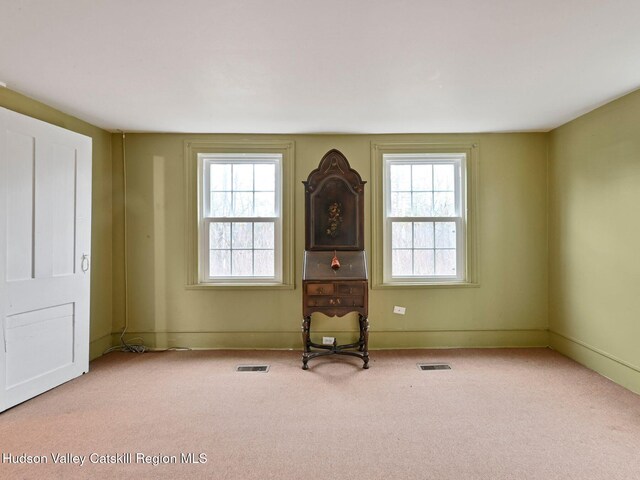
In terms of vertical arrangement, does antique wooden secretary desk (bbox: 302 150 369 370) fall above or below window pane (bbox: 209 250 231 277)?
Result: above

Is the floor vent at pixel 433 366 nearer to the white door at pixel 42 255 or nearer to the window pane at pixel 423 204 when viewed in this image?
the window pane at pixel 423 204

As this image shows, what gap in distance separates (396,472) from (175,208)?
10.7 ft

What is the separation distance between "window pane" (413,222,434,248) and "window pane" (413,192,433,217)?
0.37ft

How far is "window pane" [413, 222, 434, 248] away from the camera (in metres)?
4.03

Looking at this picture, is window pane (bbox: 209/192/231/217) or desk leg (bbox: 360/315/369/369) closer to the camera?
desk leg (bbox: 360/315/369/369)

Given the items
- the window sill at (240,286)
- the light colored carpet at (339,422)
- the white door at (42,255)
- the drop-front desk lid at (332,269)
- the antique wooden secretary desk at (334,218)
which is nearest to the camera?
the light colored carpet at (339,422)

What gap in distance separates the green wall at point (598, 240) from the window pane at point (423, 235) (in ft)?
4.21

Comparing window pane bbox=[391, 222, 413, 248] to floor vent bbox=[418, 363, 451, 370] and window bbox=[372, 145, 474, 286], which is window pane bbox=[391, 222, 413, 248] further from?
floor vent bbox=[418, 363, 451, 370]

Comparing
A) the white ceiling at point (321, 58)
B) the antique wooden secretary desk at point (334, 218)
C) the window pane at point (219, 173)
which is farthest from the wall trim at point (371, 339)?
the white ceiling at point (321, 58)

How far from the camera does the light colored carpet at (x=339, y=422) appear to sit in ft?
6.35

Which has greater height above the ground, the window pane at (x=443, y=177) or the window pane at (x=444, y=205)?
the window pane at (x=443, y=177)

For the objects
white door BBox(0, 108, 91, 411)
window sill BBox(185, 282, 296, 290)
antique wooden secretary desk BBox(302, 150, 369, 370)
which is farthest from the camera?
window sill BBox(185, 282, 296, 290)

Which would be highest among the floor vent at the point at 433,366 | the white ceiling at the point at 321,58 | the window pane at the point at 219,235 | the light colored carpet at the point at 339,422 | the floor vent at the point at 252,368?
the white ceiling at the point at 321,58

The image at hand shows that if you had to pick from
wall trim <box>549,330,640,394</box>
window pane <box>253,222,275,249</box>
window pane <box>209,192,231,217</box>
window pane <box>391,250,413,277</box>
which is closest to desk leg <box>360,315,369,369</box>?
window pane <box>391,250,413,277</box>
